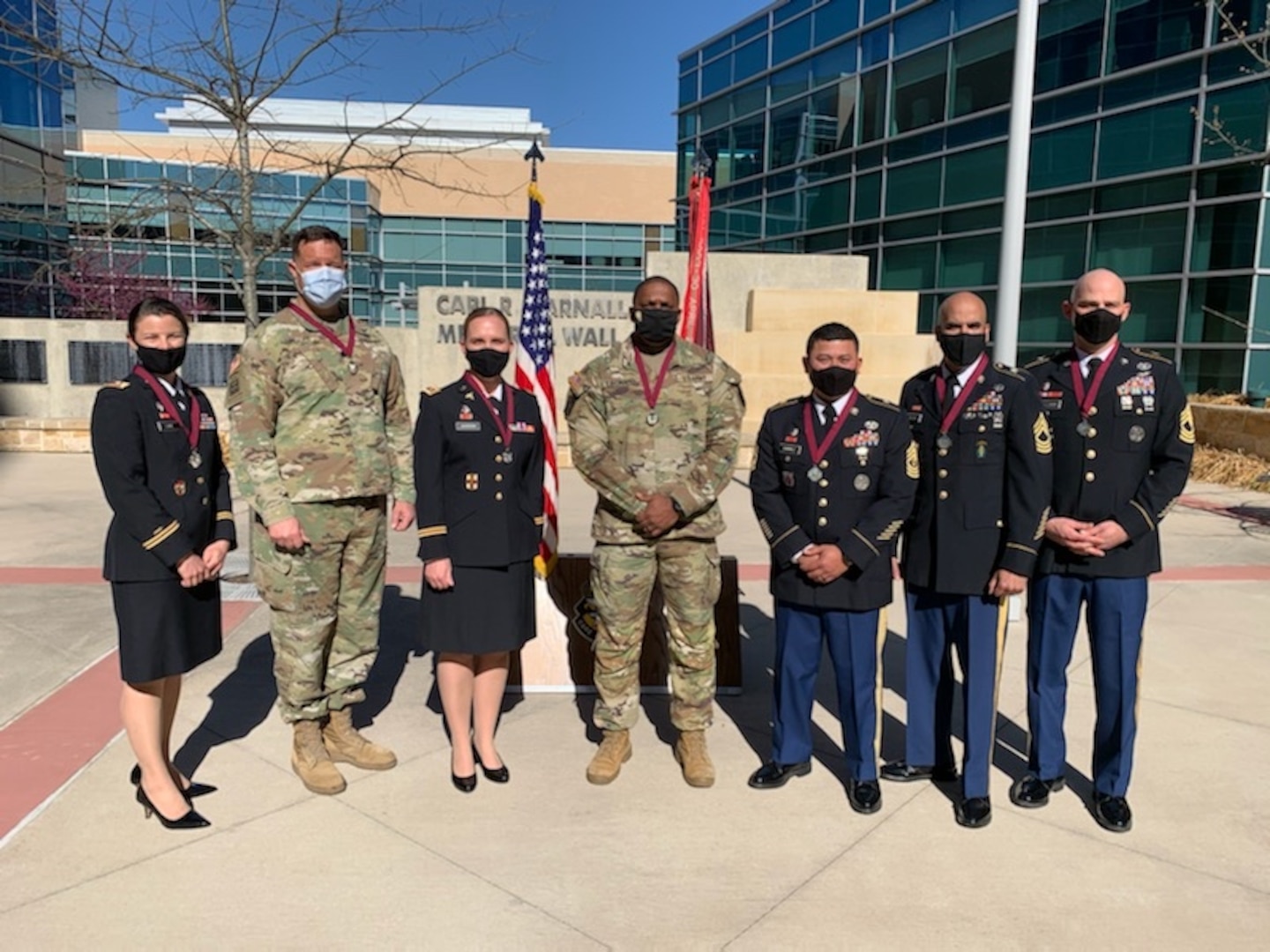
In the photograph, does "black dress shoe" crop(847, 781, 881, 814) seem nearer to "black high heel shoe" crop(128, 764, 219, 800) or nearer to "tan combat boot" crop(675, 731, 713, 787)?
"tan combat boot" crop(675, 731, 713, 787)

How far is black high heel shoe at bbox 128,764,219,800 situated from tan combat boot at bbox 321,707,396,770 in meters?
0.47

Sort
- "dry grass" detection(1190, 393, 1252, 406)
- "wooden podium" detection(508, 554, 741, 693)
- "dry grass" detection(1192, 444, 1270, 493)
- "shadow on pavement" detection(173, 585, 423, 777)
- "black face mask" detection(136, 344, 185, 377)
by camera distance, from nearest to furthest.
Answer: "black face mask" detection(136, 344, 185, 377) < "shadow on pavement" detection(173, 585, 423, 777) < "wooden podium" detection(508, 554, 741, 693) < "dry grass" detection(1192, 444, 1270, 493) < "dry grass" detection(1190, 393, 1252, 406)

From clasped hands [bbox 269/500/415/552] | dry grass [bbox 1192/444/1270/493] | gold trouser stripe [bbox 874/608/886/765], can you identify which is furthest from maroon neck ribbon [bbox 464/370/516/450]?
dry grass [bbox 1192/444/1270/493]

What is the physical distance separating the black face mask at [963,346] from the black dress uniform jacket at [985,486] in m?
0.08

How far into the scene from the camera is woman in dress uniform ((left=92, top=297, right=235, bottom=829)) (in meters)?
3.12

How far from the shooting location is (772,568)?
147 inches

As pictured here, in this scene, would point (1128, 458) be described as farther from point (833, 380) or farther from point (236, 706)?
point (236, 706)

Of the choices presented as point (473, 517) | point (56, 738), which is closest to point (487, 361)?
point (473, 517)

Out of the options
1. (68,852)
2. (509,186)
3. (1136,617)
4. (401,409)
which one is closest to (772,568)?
(1136,617)

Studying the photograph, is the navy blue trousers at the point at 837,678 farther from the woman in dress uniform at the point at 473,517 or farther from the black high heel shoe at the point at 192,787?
the black high heel shoe at the point at 192,787

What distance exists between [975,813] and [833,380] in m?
1.72

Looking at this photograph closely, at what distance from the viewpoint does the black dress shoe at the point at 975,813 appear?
3.39 meters

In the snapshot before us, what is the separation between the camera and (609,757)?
3826 millimetres

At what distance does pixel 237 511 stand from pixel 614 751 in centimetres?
728
